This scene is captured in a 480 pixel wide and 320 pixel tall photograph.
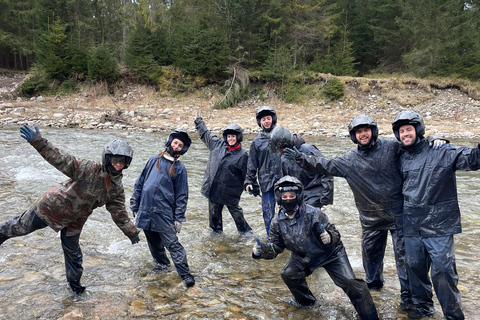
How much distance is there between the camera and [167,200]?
16.0 ft

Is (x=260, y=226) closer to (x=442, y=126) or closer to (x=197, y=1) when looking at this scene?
(x=442, y=126)

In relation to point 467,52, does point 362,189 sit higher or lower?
lower

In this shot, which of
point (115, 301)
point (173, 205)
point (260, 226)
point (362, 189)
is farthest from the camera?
point (260, 226)

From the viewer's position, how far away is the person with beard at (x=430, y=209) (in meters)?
3.56

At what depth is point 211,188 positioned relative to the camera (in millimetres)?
6383

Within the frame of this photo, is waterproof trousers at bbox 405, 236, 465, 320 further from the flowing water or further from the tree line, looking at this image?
the tree line

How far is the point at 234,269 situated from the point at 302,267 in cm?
178

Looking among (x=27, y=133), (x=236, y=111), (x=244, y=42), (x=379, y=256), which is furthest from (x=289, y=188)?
(x=244, y=42)

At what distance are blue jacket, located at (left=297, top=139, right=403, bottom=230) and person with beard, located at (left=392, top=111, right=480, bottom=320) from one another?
13 centimetres

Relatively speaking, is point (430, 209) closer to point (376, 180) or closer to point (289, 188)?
point (376, 180)

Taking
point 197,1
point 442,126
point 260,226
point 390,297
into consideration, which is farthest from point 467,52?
point 390,297

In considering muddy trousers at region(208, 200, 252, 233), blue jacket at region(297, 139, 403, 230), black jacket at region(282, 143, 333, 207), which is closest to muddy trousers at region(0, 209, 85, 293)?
muddy trousers at region(208, 200, 252, 233)

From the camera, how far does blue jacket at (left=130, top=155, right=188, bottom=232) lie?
15.8 feet

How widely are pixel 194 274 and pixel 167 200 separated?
1.17 meters
